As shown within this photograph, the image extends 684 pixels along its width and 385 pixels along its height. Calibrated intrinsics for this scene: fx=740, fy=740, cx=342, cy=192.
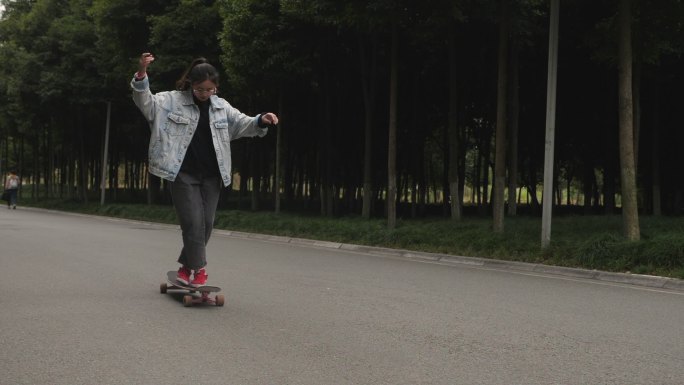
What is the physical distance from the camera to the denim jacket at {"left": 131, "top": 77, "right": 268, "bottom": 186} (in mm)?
6508

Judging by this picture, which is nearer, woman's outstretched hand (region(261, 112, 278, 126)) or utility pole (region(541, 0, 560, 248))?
woman's outstretched hand (region(261, 112, 278, 126))

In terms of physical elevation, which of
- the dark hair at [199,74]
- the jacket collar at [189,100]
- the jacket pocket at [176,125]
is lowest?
the jacket pocket at [176,125]

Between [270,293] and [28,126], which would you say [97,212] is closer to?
[28,126]

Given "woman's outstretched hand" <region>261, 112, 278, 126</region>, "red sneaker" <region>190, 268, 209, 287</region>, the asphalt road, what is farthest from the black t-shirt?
the asphalt road

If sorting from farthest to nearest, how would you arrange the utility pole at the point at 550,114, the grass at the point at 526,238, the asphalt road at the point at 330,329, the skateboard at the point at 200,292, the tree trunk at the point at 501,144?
the tree trunk at the point at 501,144, the utility pole at the point at 550,114, the grass at the point at 526,238, the skateboard at the point at 200,292, the asphalt road at the point at 330,329

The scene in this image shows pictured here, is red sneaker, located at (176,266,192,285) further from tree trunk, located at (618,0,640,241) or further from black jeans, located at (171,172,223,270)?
tree trunk, located at (618,0,640,241)

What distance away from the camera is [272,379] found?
4.50 metres

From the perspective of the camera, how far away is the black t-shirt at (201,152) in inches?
262

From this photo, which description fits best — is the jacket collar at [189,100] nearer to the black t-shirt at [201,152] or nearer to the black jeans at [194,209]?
the black t-shirt at [201,152]

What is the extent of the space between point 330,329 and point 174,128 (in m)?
2.25

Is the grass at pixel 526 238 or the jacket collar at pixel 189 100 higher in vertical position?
the jacket collar at pixel 189 100

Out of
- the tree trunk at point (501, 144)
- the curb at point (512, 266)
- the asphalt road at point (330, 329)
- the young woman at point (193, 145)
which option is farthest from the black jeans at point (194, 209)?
the tree trunk at point (501, 144)

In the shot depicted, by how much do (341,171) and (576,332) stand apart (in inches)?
992

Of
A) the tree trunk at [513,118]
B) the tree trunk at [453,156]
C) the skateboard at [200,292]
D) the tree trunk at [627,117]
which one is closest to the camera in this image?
the skateboard at [200,292]
